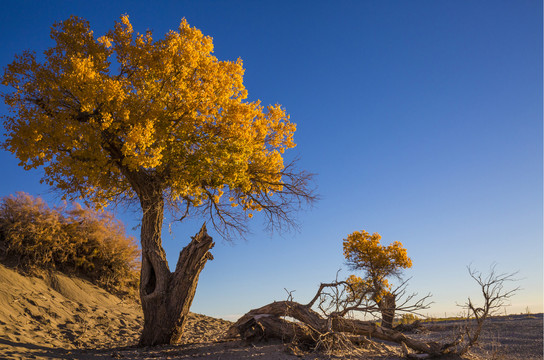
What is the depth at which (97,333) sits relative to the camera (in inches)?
469

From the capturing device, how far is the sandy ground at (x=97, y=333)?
8.23 meters

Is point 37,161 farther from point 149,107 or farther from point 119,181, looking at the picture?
point 149,107

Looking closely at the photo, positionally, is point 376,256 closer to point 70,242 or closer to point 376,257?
point 376,257

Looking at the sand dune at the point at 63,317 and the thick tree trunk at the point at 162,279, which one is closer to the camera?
the sand dune at the point at 63,317

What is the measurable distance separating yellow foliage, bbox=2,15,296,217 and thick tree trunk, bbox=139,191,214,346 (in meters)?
1.09

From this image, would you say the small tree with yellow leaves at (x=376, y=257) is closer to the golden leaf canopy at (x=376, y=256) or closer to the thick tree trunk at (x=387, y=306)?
the golden leaf canopy at (x=376, y=256)

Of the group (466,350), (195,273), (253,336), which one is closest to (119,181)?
(195,273)

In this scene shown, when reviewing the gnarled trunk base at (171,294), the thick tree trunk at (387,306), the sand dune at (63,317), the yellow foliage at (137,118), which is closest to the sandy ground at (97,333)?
the sand dune at (63,317)

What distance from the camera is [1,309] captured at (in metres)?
10.7

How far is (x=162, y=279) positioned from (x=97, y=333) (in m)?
3.63

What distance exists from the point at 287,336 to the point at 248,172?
4954 millimetres

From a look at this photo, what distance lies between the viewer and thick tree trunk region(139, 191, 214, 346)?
10.1m

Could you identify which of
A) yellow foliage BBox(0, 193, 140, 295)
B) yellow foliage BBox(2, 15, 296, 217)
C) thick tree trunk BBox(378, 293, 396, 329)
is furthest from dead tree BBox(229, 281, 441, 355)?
yellow foliage BBox(0, 193, 140, 295)

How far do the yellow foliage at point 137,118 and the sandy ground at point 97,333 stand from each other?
3748 mm
